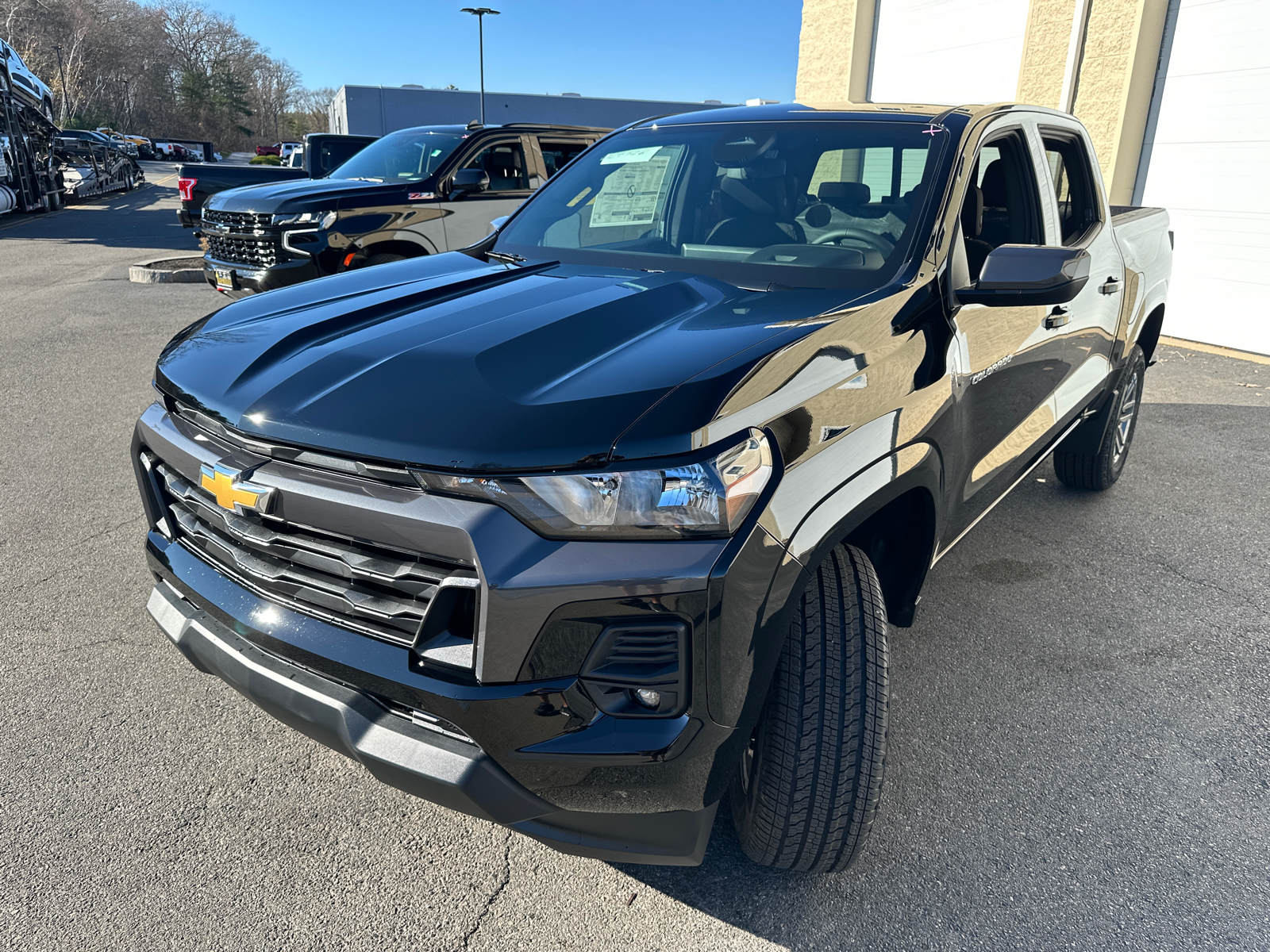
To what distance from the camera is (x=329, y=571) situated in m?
1.72

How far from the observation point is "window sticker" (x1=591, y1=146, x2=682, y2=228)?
3109 millimetres

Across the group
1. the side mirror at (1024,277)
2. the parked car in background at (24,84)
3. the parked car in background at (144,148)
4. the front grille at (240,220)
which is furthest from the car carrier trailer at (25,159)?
the parked car in background at (144,148)

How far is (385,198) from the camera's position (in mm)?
7035

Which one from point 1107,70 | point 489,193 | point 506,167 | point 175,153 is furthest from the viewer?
point 175,153

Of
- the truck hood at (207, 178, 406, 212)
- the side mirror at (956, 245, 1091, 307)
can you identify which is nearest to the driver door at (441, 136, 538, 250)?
the truck hood at (207, 178, 406, 212)

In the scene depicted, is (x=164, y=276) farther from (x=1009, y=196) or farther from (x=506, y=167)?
(x=1009, y=196)

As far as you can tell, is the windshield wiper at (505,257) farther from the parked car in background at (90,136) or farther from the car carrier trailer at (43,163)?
the parked car in background at (90,136)

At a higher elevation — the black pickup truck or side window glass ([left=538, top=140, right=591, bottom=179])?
side window glass ([left=538, top=140, right=591, bottom=179])

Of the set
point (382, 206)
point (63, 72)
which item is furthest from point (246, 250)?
point (63, 72)

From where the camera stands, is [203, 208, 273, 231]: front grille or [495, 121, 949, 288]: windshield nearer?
[495, 121, 949, 288]: windshield

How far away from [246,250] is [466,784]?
6580 millimetres

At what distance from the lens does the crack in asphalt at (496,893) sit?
1.90 m

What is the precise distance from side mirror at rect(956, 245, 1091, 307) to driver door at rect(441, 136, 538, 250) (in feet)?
18.6

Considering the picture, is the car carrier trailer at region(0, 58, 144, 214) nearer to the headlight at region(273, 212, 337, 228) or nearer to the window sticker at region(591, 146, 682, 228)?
the headlight at region(273, 212, 337, 228)
